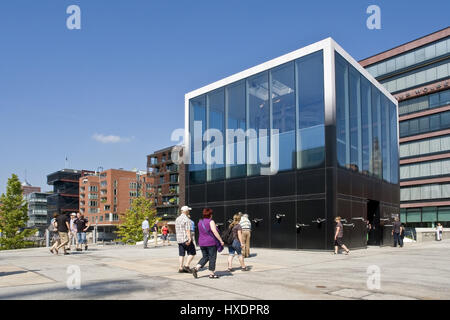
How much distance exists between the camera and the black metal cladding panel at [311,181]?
20375mm

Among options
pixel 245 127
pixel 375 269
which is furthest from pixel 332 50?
pixel 375 269

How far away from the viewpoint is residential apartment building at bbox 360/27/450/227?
200 feet

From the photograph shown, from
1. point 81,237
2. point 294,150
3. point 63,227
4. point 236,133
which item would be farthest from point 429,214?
point 63,227

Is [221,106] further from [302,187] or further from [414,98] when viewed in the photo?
[414,98]

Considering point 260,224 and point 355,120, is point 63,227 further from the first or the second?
point 355,120

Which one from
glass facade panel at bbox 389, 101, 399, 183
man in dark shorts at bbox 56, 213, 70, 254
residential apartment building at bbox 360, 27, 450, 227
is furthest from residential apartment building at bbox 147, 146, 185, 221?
man in dark shorts at bbox 56, 213, 70, 254

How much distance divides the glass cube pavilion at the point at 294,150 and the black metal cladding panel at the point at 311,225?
0.05m

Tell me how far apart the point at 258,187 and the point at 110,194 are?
110012mm

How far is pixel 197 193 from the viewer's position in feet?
87.7

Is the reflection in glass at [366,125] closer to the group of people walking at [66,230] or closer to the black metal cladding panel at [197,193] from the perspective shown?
the black metal cladding panel at [197,193]

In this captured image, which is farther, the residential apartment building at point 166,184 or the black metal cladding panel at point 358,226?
the residential apartment building at point 166,184

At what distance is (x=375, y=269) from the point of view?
12656 millimetres

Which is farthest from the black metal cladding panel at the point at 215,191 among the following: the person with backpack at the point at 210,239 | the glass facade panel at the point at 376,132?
the person with backpack at the point at 210,239

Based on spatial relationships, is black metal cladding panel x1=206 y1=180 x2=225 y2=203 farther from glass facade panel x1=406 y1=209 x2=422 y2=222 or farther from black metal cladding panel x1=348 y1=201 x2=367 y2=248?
glass facade panel x1=406 y1=209 x2=422 y2=222
